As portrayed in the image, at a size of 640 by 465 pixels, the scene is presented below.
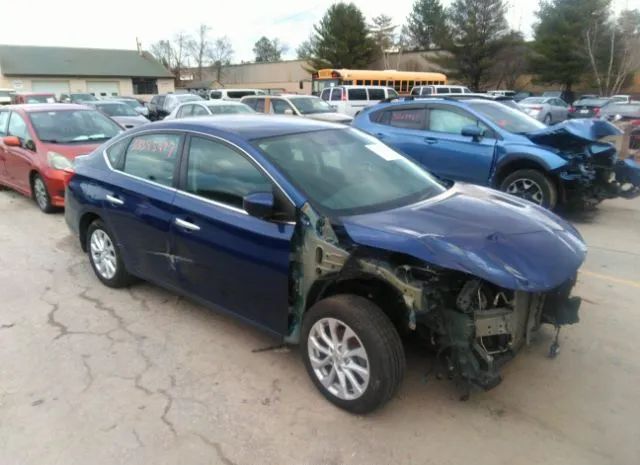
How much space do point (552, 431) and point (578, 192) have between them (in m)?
4.97

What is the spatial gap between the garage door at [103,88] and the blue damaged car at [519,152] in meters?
52.8

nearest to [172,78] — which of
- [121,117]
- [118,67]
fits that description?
[118,67]

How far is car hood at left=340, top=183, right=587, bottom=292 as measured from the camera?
8.91ft

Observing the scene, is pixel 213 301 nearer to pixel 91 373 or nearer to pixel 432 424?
pixel 91 373

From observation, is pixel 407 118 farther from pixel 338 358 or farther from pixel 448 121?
pixel 338 358

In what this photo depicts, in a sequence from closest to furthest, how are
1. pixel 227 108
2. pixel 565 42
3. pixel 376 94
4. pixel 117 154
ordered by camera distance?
1. pixel 117 154
2. pixel 227 108
3. pixel 376 94
4. pixel 565 42

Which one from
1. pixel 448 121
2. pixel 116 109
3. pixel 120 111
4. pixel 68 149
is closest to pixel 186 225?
pixel 68 149

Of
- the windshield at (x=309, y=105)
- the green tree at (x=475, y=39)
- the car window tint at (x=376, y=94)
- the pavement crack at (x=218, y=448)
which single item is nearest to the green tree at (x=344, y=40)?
the green tree at (x=475, y=39)

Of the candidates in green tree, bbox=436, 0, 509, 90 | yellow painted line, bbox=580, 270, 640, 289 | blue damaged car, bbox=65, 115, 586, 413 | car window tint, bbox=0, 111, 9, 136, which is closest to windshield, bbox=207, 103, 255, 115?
car window tint, bbox=0, 111, 9, 136

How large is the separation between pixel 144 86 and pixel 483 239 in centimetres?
6119

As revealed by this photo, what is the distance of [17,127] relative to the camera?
8461mm

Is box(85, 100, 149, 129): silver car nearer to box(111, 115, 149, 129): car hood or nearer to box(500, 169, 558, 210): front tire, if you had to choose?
box(111, 115, 149, 129): car hood

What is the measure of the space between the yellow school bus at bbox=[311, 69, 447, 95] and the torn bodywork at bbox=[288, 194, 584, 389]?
26.7 metres

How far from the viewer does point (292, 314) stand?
11.0 feet
